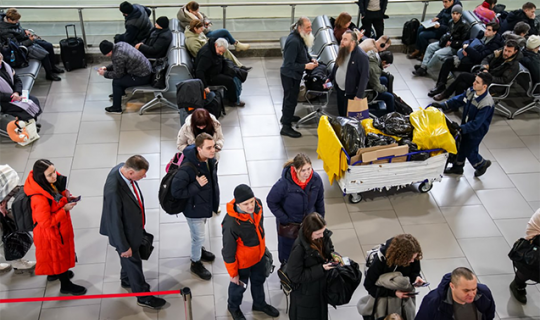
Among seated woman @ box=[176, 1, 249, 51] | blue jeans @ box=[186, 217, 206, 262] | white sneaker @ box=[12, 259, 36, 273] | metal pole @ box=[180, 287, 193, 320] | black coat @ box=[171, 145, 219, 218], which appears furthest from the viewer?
seated woman @ box=[176, 1, 249, 51]

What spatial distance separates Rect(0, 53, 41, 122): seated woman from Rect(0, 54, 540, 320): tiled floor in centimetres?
39

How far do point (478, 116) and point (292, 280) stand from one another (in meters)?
3.56

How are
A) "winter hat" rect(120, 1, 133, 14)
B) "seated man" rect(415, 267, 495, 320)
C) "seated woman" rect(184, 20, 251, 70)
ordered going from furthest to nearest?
"winter hat" rect(120, 1, 133, 14) < "seated woman" rect(184, 20, 251, 70) < "seated man" rect(415, 267, 495, 320)

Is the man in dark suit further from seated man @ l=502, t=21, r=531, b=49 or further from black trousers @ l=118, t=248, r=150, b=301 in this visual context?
seated man @ l=502, t=21, r=531, b=49

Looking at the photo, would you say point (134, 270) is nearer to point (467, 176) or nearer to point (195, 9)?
point (467, 176)

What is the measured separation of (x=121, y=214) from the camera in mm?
4391

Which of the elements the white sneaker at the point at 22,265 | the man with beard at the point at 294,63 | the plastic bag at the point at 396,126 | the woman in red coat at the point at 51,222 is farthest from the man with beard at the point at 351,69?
the white sneaker at the point at 22,265

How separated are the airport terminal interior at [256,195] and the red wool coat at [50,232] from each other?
1.42 feet

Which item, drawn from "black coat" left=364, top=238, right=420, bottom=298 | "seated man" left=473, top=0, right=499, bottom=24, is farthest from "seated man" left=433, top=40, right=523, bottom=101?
"black coat" left=364, top=238, right=420, bottom=298

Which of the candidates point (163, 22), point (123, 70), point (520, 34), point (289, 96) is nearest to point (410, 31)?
point (520, 34)

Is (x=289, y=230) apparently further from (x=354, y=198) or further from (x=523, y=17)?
(x=523, y=17)

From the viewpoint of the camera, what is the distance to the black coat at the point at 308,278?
3953 millimetres

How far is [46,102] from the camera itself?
321 inches

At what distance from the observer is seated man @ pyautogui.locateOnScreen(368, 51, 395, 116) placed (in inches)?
286
